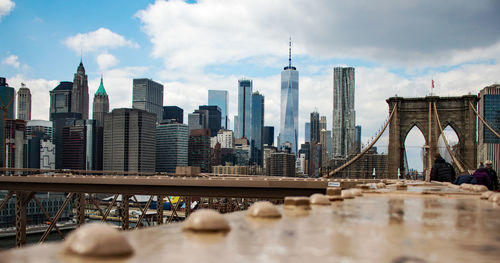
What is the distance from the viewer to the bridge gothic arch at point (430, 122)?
4147 centimetres

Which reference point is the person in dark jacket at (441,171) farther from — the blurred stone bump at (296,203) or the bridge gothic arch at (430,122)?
the bridge gothic arch at (430,122)

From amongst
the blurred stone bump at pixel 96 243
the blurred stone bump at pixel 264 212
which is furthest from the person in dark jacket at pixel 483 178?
the blurred stone bump at pixel 96 243

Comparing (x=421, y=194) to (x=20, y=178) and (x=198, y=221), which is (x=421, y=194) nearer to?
(x=198, y=221)

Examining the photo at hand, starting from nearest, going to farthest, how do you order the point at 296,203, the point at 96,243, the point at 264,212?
the point at 96,243
the point at 264,212
the point at 296,203

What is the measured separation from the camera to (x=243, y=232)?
3.95 metres

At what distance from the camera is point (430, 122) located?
42.8m

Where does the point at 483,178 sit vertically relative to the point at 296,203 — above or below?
below

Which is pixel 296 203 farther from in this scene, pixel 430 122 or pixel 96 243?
pixel 430 122

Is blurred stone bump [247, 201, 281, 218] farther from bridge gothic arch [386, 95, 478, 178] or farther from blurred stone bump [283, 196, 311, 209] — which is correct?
bridge gothic arch [386, 95, 478, 178]

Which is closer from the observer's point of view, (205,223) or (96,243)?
→ (96,243)

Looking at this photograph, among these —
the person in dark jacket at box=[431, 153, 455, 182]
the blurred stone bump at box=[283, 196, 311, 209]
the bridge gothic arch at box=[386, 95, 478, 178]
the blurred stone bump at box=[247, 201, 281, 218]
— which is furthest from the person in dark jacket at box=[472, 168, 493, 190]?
the bridge gothic arch at box=[386, 95, 478, 178]

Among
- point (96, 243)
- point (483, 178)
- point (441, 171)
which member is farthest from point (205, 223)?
point (441, 171)

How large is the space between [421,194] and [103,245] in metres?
9.41

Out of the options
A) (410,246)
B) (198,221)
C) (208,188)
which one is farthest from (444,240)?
(208,188)
